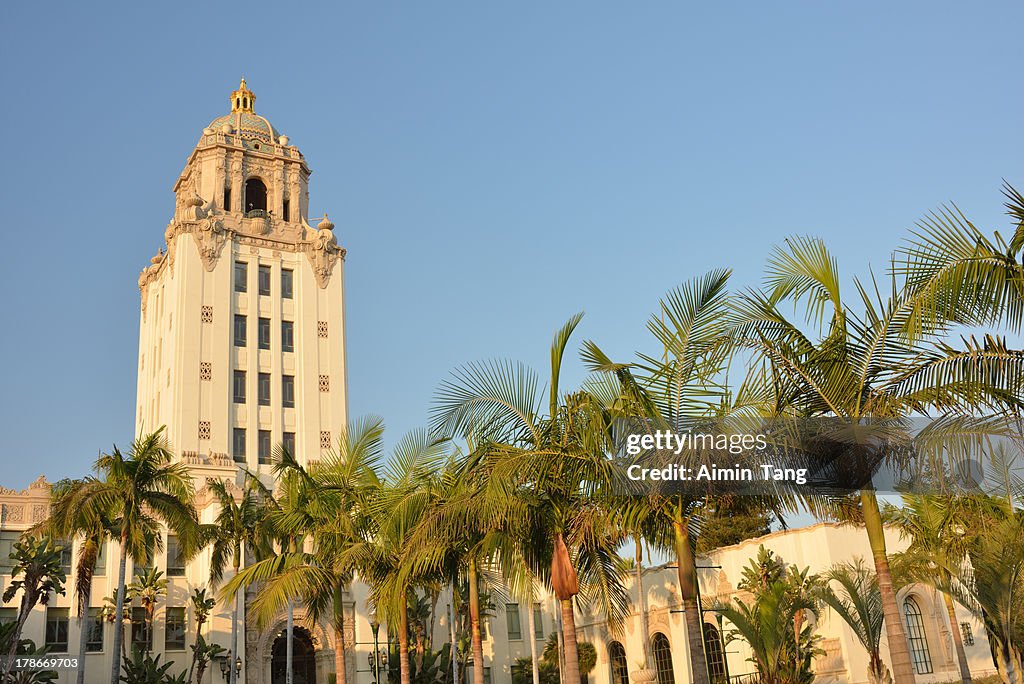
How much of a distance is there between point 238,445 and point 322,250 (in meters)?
12.7

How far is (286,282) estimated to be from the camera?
56.8 metres

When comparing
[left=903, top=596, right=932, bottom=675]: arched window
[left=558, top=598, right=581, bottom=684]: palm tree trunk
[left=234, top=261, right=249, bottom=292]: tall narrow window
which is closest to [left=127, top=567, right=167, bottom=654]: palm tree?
[left=234, top=261, right=249, bottom=292]: tall narrow window

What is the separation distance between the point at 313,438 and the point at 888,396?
44367mm

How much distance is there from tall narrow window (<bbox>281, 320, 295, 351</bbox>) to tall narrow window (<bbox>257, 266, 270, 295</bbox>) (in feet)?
6.59

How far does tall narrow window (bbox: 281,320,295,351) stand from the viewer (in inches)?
2171

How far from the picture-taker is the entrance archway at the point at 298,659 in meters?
45.5

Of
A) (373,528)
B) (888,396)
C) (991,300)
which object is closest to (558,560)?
(888,396)

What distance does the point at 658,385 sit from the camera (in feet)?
43.1

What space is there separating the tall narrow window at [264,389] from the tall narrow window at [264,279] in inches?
193

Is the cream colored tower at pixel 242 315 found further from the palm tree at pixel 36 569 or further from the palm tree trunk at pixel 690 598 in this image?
the palm tree trunk at pixel 690 598

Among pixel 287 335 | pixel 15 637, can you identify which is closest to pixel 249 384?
pixel 287 335

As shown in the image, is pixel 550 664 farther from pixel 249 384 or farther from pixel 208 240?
pixel 208 240

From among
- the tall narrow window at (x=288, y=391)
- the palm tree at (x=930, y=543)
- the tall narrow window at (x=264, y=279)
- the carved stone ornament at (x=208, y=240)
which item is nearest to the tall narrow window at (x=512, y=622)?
the tall narrow window at (x=288, y=391)

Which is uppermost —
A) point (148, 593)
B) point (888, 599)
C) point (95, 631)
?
point (148, 593)
